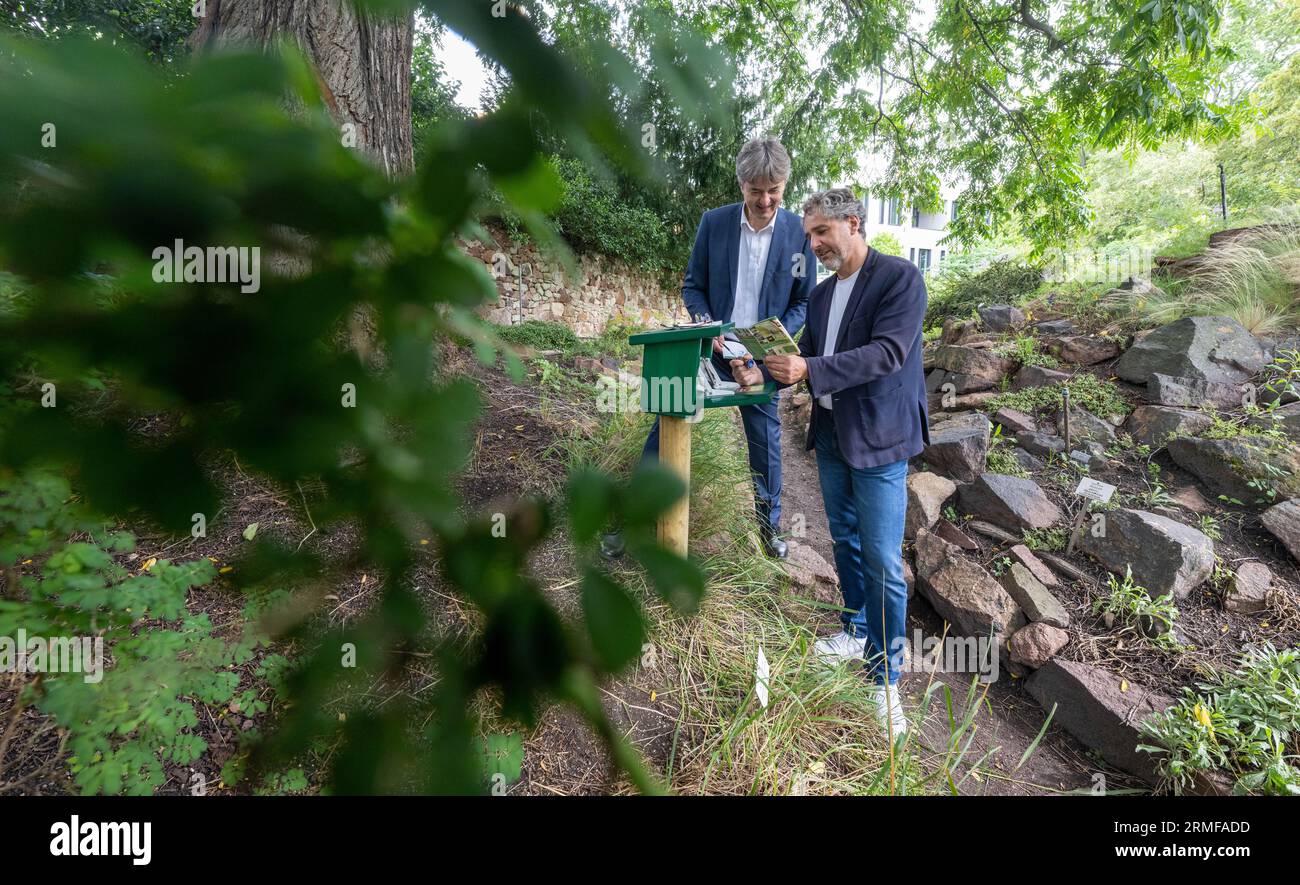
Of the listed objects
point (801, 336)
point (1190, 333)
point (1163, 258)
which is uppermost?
point (1163, 258)

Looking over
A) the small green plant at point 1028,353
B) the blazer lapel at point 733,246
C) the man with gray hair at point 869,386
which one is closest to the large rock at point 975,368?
the small green plant at point 1028,353

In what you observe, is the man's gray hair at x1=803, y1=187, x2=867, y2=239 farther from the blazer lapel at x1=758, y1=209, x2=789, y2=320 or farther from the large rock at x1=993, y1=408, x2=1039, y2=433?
the large rock at x1=993, y1=408, x2=1039, y2=433

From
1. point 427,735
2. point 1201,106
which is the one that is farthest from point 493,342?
point 1201,106

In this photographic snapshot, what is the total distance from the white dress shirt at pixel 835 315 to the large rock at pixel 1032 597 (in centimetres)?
187

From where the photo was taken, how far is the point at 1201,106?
353 cm

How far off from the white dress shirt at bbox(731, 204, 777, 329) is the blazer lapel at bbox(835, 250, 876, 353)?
58cm

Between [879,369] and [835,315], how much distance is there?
42cm

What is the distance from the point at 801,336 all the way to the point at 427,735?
2.47 meters

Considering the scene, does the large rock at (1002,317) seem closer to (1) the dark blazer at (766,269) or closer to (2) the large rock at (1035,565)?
(2) the large rock at (1035,565)

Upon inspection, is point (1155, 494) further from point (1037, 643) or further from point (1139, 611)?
point (1037, 643)

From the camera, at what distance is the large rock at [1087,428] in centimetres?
411

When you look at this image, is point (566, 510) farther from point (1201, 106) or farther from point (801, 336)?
point (1201, 106)

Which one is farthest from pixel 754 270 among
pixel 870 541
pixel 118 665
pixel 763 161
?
pixel 118 665
